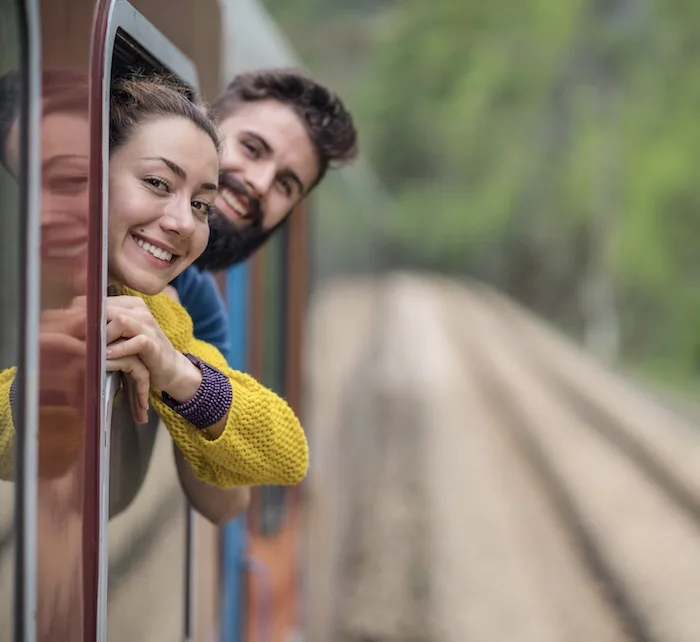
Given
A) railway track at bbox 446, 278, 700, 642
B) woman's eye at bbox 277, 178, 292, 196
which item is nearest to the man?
woman's eye at bbox 277, 178, 292, 196

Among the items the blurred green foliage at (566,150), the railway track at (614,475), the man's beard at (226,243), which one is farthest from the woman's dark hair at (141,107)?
the blurred green foliage at (566,150)

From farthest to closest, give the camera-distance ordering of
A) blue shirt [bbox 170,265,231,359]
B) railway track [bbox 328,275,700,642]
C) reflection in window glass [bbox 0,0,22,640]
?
1. railway track [bbox 328,275,700,642]
2. blue shirt [bbox 170,265,231,359]
3. reflection in window glass [bbox 0,0,22,640]

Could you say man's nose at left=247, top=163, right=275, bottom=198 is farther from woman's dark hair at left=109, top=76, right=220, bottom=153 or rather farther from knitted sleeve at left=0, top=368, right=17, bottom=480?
knitted sleeve at left=0, top=368, right=17, bottom=480

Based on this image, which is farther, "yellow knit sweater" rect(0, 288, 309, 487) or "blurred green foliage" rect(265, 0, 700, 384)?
"blurred green foliage" rect(265, 0, 700, 384)

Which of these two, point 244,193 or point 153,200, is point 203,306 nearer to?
point 244,193

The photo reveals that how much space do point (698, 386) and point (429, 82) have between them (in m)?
7.29

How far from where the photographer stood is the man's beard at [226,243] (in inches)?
59.7

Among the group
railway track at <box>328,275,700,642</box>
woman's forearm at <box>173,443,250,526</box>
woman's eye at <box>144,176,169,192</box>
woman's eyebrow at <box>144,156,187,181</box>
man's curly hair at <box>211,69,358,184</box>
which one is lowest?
railway track at <box>328,275,700,642</box>

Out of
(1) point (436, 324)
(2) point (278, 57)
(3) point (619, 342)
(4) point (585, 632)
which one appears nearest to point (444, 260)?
(1) point (436, 324)

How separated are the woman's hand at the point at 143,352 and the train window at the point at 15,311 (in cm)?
11

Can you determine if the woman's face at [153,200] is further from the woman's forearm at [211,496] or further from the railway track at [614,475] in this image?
the railway track at [614,475]

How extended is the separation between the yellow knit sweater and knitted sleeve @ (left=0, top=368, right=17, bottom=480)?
8.1 inches

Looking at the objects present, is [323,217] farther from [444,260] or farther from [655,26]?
[444,260]

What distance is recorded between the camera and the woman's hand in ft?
4.11
